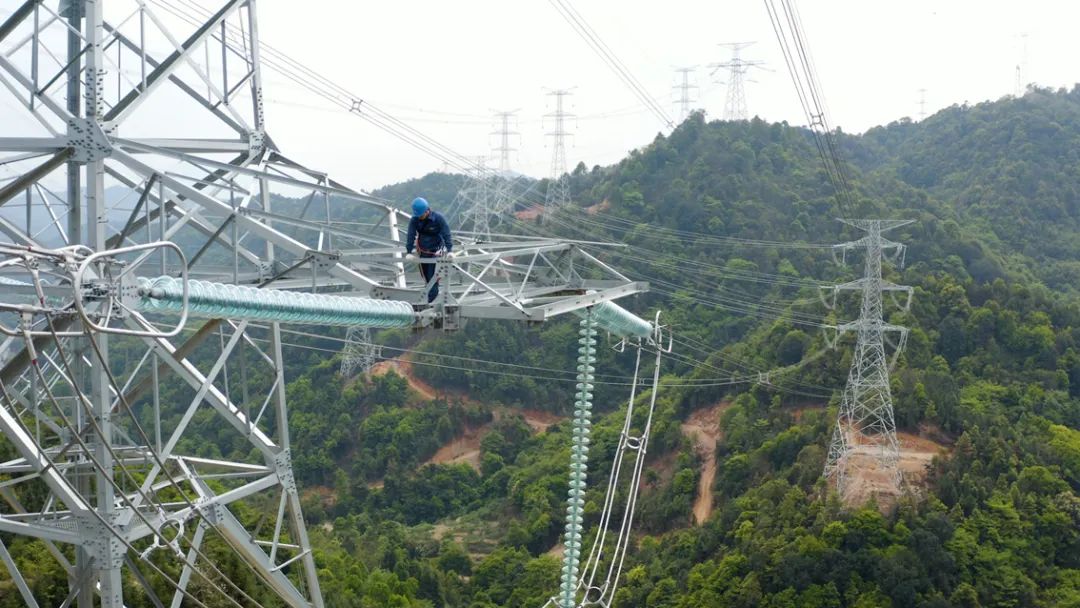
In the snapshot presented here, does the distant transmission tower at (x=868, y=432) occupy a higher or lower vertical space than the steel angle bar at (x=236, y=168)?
lower

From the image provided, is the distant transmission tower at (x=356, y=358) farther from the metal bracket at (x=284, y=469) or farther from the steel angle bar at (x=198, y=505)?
the steel angle bar at (x=198, y=505)

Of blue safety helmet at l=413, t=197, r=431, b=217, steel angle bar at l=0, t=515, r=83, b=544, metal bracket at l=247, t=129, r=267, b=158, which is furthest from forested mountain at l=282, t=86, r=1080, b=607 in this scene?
blue safety helmet at l=413, t=197, r=431, b=217

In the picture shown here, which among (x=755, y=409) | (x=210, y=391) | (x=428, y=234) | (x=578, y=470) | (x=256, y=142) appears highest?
(x=256, y=142)

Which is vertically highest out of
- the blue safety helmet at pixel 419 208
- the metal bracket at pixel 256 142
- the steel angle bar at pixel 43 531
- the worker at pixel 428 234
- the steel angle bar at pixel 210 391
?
the metal bracket at pixel 256 142

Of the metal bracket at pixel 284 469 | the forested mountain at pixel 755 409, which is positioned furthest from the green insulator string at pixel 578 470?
the forested mountain at pixel 755 409

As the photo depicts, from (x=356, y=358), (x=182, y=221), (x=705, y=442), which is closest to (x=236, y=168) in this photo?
(x=182, y=221)

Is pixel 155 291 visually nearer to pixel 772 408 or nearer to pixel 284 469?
pixel 284 469
